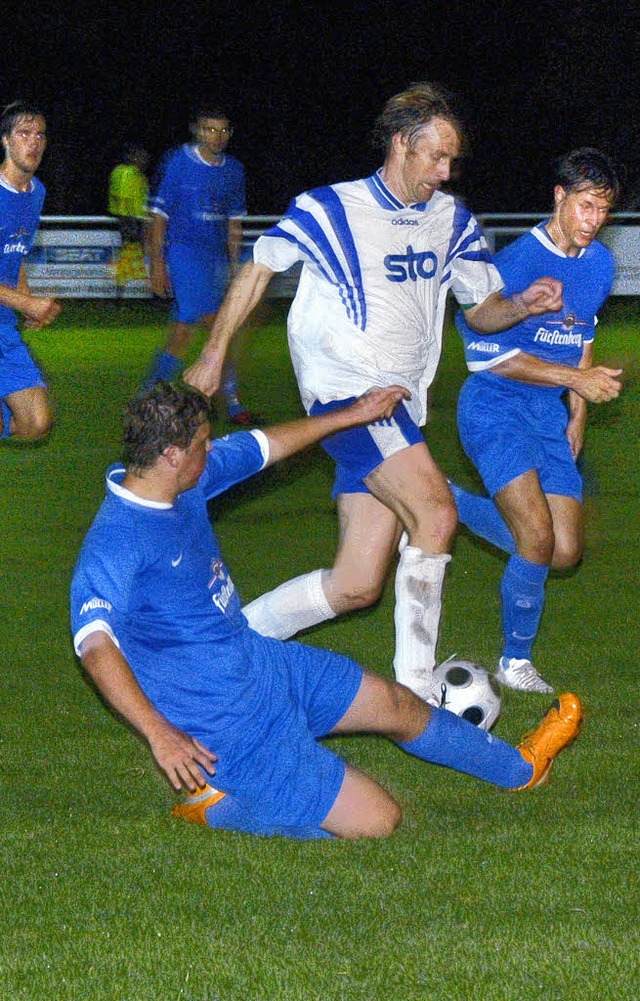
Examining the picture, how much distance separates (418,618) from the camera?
5176 mm

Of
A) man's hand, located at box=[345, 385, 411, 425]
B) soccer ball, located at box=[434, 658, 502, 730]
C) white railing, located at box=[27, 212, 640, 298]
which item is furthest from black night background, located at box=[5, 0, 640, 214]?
man's hand, located at box=[345, 385, 411, 425]

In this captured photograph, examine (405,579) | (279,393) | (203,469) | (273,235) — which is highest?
(273,235)

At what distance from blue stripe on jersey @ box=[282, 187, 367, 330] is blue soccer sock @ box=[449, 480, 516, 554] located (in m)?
1.14

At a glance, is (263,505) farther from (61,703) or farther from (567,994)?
(567,994)

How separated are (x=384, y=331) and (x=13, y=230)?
341cm

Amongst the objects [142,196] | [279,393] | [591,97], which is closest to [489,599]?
[279,393]

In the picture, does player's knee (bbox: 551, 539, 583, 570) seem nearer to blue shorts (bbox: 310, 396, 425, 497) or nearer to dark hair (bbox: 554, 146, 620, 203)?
blue shorts (bbox: 310, 396, 425, 497)

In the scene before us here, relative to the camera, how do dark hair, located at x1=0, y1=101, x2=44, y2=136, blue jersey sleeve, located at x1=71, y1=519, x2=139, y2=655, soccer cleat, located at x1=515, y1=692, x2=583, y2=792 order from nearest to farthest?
1. blue jersey sleeve, located at x1=71, y1=519, x2=139, y2=655
2. soccer cleat, located at x1=515, y1=692, x2=583, y2=792
3. dark hair, located at x1=0, y1=101, x2=44, y2=136

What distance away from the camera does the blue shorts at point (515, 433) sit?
5832 millimetres

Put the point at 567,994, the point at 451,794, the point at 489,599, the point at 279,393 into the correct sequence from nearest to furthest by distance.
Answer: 1. the point at 567,994
2. the point at 451,794
3. the point at 489,599
4. the point at 279,393

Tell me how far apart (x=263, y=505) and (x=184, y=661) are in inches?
201

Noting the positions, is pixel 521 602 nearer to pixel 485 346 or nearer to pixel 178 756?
pixel 485 346

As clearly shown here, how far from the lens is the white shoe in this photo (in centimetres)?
562

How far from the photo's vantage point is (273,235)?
529 cm
